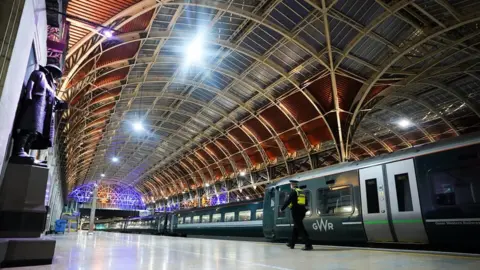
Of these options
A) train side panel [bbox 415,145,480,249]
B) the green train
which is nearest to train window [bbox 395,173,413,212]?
the green train

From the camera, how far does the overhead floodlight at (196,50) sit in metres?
19.7

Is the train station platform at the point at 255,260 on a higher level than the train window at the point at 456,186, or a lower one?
lower

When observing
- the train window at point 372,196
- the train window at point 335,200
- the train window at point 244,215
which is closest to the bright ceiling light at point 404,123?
the train window at point 244,215

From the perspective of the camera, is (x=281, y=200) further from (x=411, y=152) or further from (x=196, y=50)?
(x=196, y=50)

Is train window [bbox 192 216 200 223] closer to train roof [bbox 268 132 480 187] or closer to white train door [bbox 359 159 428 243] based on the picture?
train roof [bbox 268 132 480 187]

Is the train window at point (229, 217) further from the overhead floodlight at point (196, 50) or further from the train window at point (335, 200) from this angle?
the overhead floodlight at point (196, 50)

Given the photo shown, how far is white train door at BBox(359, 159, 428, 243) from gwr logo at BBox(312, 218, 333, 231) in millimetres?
1239

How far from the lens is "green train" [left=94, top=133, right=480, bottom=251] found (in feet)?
22.2

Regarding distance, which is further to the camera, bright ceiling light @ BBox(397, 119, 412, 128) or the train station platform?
bright ceiling light @ BBox(397, 119, 412, 128)

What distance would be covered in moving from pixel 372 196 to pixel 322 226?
196 cm

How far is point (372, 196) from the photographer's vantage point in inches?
338

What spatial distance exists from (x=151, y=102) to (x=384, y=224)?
25.4 metres

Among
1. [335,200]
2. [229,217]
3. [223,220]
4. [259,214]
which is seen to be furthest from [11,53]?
[223,220]

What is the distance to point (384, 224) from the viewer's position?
8070 mm
